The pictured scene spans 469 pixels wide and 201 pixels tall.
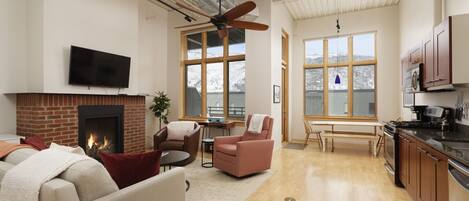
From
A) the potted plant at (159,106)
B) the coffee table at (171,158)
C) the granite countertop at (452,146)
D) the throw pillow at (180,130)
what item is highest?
the potted plant at (159,106)

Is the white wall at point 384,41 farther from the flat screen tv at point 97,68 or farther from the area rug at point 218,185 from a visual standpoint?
the flat screen tv at point 97,68

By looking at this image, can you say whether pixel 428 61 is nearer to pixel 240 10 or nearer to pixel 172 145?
pixel 240 10

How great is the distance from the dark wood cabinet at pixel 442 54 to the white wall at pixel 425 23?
1.43ft

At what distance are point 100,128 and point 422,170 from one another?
16.6 feet

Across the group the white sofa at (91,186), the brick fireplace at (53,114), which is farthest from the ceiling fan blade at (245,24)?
the brick fireplace at (53,114)

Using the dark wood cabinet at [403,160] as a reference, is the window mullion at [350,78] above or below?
above

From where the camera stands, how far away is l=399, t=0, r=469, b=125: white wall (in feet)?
10.2

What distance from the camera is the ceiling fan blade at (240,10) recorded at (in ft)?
9.50

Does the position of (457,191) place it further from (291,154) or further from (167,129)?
(167,129)

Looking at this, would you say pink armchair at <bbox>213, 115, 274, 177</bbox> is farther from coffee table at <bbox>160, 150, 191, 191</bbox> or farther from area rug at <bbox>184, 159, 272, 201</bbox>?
coffee table at <bbox>160, 150, 191, 191</bbox>

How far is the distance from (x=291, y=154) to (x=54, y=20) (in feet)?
17.2

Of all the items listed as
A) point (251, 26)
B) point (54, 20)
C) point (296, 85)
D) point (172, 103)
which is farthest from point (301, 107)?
point (54, 20)

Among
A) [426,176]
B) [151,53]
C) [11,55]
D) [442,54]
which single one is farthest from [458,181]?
[151,53]

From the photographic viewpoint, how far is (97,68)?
4227 millimetres
